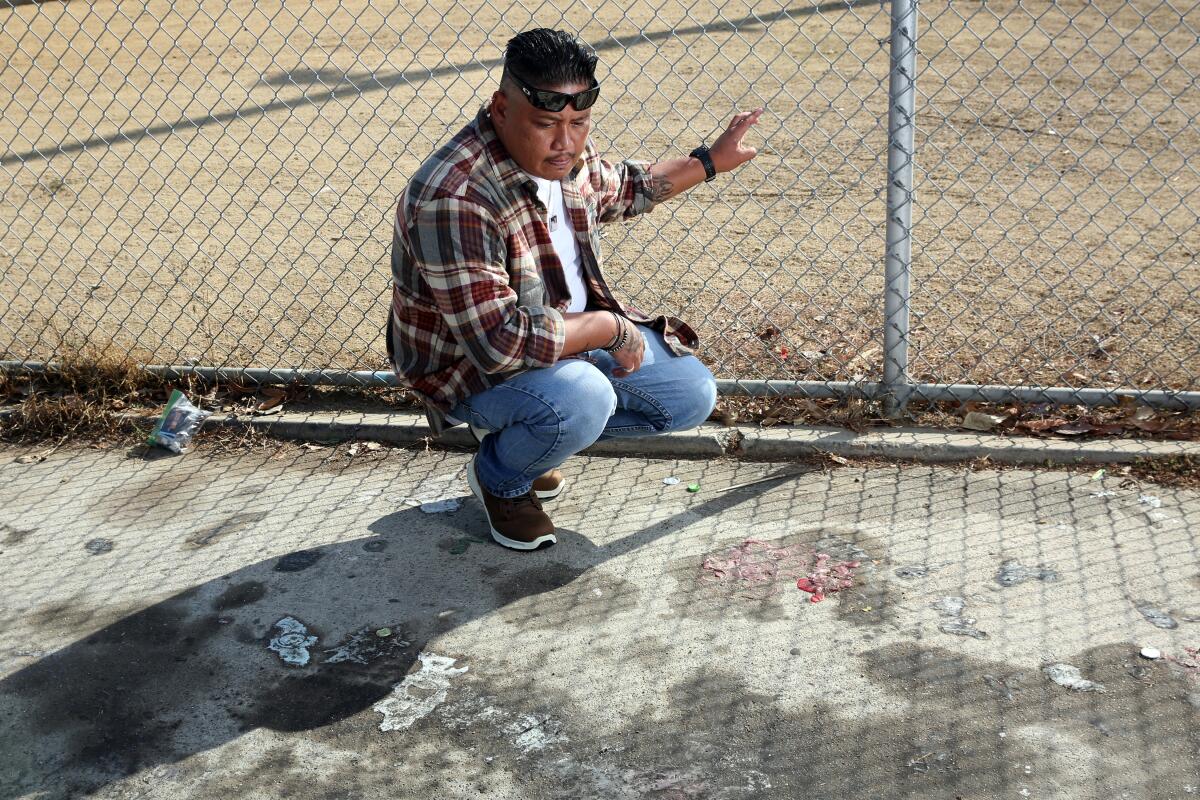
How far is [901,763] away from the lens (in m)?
2.80

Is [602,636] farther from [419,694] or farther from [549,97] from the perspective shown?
[549,97]

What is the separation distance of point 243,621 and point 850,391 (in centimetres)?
225

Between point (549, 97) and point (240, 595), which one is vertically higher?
point (549, 97)

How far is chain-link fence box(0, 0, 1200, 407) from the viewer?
15.3 feet

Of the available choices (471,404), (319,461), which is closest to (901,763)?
(471,404)

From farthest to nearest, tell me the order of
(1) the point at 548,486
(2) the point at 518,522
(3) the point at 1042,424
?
(3) the point at 1042,424 → (1) the point at 548,486 → (2) the point at 518,522

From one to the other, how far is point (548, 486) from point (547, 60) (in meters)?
1.50

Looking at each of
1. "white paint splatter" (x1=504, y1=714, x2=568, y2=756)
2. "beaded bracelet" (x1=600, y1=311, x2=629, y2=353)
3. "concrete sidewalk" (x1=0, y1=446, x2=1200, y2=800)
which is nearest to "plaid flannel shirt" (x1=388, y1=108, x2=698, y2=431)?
"beaded bracelet" (x1=600, y1=311, x2=629, y2=353)

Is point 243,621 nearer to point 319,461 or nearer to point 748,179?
point 319,461

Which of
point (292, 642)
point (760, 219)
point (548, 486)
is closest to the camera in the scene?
point (292, 642)

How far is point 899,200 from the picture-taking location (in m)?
4.02

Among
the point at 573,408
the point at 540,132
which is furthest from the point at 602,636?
the point at 540,132

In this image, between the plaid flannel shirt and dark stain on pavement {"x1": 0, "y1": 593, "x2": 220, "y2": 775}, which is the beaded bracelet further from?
dark stain on pavement {"x1": 0, "y1": 593, "x2": 220, "y2": 775}

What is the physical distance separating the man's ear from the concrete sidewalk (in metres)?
1.34
